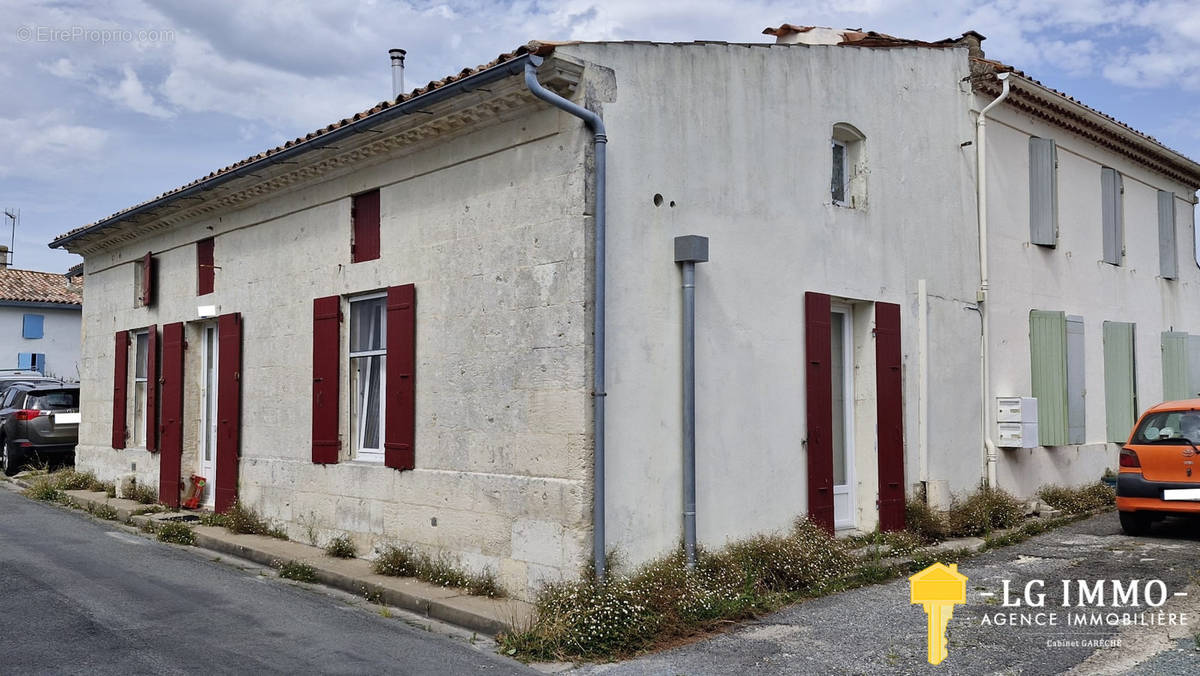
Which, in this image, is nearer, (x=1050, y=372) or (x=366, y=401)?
(x=366, y=401)

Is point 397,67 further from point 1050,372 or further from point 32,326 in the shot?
point 32,326

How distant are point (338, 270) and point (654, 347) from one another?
11.8 feet

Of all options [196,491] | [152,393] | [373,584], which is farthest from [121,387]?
[373,584]

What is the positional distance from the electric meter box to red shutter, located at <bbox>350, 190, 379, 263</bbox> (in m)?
6.81

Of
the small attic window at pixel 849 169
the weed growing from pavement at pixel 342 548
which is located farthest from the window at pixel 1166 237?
the weed growing from pavement at pixel 342 548

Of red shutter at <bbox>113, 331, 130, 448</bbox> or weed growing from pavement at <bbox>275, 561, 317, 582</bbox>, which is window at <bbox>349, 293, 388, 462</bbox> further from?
red shutter at <bbox>113, 331, 130, 448</bbox>

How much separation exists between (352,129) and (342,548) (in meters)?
3.66

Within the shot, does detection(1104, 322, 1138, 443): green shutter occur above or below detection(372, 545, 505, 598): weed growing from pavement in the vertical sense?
above

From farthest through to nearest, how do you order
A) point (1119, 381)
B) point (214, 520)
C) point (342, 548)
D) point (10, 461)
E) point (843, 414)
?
point (10, 461), point (1119, 381), point (214, 520), point (843, 414), point (342, 548)

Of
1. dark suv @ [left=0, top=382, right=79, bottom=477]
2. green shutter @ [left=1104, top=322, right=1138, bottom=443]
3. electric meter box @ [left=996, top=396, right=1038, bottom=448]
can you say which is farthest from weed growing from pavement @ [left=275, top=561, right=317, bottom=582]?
green shutter @ [left=1104, top=322, right=1138, bottom=443]

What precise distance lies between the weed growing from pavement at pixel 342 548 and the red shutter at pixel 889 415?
484cm

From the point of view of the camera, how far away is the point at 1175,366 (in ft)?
45.4

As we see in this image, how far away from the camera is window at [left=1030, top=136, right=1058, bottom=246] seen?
11555mm

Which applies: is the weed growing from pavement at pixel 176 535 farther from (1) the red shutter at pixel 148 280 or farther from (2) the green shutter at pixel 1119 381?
(2) the green shutter at pixel 1119 381
